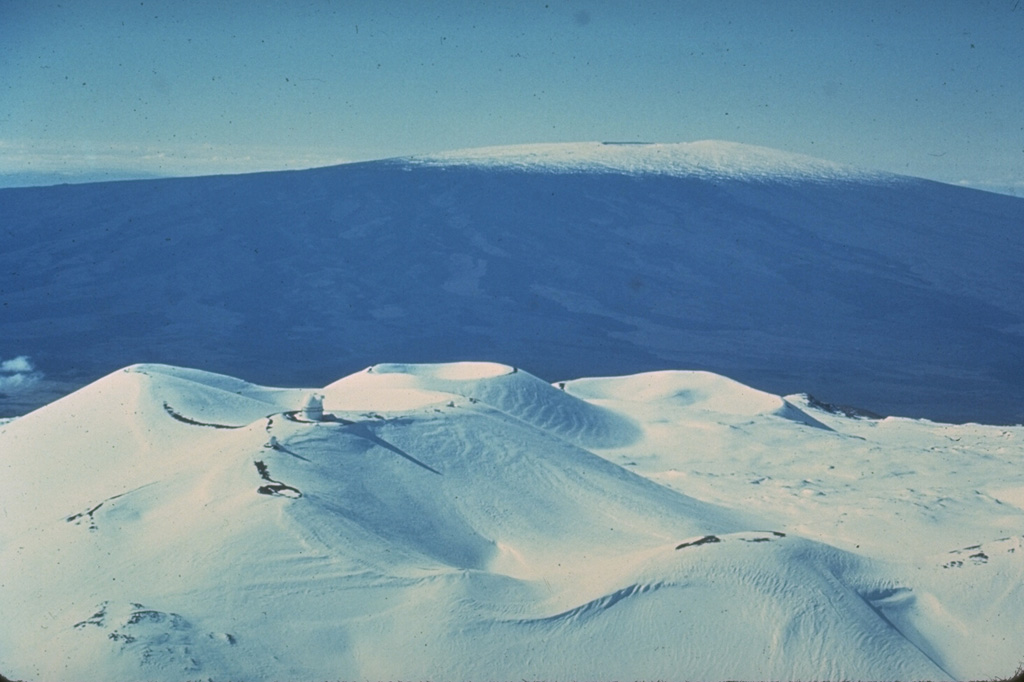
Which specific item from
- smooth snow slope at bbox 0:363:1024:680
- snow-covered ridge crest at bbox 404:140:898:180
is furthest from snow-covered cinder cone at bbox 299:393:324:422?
snow-covered ridge crest at bbox 404:140:898:180

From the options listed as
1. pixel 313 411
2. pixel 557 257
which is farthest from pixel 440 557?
pixel 557 257

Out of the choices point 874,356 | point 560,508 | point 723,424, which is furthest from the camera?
point 874,356

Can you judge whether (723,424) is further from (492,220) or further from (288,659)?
(492,220)

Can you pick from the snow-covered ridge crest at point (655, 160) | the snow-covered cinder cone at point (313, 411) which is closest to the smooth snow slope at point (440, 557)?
the snow-covered cinder cone at point (313, 411)

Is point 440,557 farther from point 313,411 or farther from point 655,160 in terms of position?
point 655,160

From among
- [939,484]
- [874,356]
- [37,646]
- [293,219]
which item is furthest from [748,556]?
[293,219]

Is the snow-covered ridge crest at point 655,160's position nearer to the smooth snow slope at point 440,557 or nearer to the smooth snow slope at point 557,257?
the smooth snow slope at point 557,257
